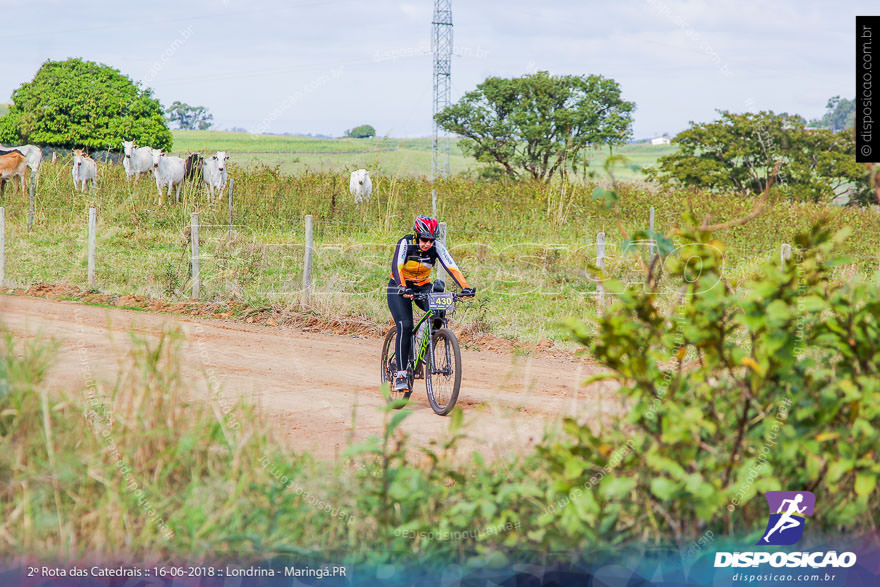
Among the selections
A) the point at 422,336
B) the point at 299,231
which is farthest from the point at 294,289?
the point at 422,336

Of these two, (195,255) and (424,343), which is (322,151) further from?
(424,343)

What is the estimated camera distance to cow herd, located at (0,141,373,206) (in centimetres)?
2336

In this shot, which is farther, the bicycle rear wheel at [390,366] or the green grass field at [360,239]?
the green grass field at [360,239]

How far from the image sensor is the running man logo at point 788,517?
3891 mm

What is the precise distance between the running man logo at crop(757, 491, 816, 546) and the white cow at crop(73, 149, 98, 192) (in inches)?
951

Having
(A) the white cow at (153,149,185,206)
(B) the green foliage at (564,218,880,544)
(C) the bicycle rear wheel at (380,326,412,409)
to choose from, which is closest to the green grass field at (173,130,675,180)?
(A) the white cow at (153,149,185,206)

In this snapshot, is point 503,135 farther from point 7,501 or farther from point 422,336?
point 7,501

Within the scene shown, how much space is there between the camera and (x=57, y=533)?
4086 mm

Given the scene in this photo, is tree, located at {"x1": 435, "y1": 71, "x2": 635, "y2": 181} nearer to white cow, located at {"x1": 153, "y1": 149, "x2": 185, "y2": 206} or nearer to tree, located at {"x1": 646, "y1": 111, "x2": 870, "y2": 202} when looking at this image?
tree, located at {"x1": 646, "y1": 111, "x2": 870, "y2": 202}

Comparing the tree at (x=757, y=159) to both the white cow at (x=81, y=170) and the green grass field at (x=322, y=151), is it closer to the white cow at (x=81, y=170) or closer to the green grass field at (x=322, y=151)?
the green grass field at (x=322, y=151)

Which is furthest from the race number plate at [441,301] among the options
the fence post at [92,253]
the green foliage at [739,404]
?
the fence post at [92,253]

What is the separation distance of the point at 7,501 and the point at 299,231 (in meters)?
16.3

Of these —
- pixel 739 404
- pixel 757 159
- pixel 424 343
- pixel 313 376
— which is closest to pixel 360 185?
pixel 313 376

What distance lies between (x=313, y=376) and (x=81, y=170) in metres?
18.6
